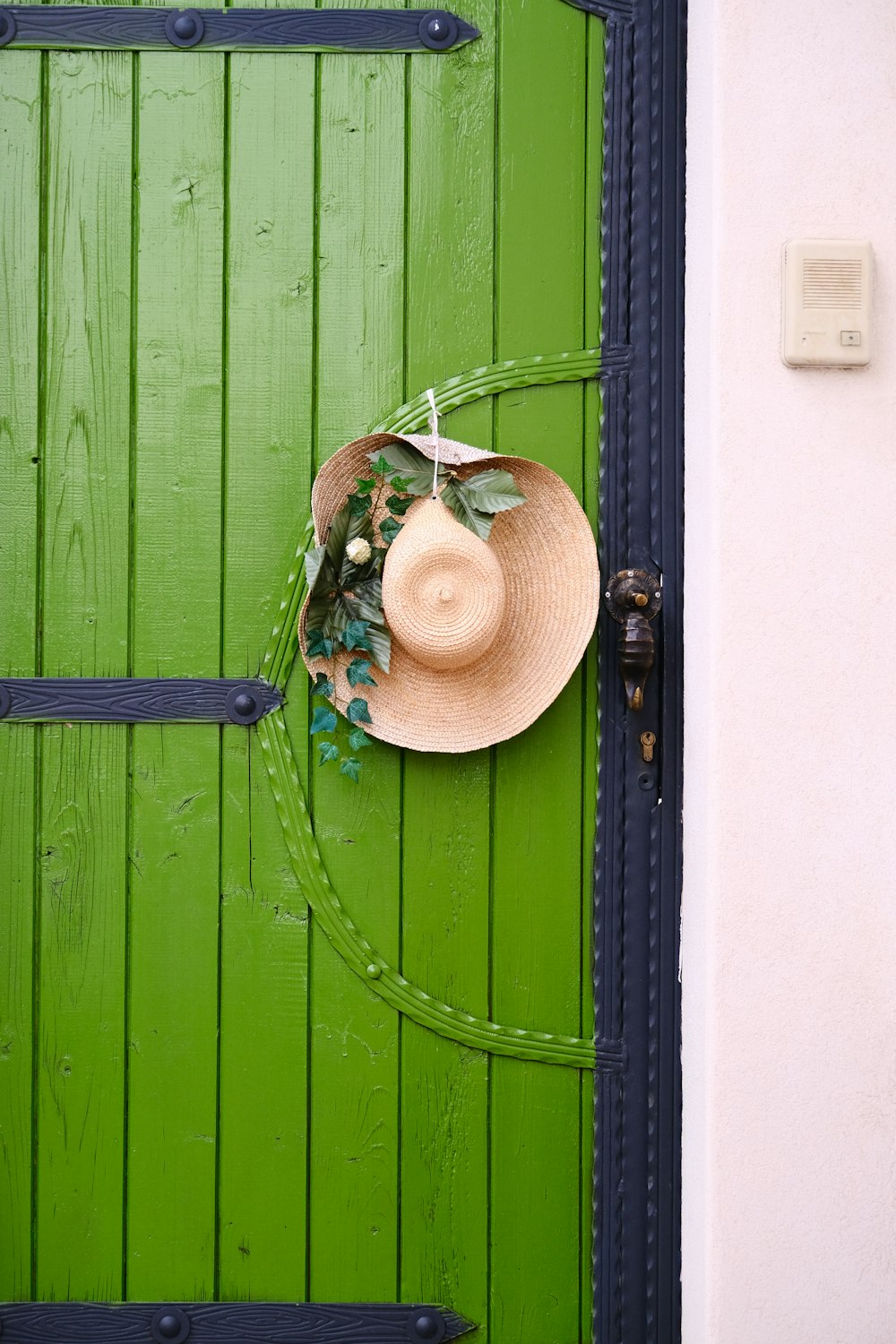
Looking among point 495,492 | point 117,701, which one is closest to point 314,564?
point 495,492

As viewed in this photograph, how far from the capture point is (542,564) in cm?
143

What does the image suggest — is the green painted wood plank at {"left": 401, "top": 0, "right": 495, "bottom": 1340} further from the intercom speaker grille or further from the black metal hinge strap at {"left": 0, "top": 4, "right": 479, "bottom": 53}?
the intercom speaker grille

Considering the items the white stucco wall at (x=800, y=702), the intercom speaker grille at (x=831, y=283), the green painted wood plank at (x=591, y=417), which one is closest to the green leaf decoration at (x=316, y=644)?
the green painted wood plank at (x=591, y=417)

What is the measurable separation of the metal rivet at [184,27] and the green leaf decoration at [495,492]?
83 cm

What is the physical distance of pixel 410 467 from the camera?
139 cm

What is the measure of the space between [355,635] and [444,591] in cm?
15

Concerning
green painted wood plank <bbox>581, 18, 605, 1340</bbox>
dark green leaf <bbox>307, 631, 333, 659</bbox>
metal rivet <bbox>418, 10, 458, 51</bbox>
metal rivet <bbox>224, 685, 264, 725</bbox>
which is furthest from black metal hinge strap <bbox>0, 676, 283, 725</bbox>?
metal rivet <bbox>418, 10, 458, 51</bbox>

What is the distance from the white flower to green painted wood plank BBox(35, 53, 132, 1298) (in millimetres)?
379

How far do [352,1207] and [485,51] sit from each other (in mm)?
1803

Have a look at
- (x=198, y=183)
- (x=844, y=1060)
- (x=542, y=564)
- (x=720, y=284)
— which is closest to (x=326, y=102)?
(x=198, y=183)

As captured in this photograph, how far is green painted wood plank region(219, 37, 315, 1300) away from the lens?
4.79 ft

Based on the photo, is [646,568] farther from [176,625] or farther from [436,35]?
[436,35]

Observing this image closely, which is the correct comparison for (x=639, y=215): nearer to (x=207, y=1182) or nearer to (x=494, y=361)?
(x=494, y=361)

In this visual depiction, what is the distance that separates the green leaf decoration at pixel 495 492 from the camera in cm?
137
